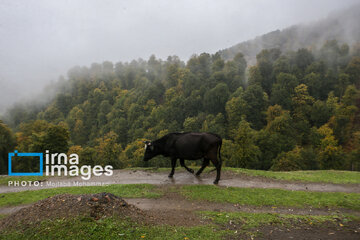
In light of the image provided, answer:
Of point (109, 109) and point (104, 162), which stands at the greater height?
point (109, 109)

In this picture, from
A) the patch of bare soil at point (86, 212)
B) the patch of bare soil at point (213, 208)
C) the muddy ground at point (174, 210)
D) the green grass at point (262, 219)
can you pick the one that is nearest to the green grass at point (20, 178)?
the muddy ground at point (174, 210)

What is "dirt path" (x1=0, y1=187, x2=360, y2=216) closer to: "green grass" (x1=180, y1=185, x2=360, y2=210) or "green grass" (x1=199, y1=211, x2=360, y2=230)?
"green grass" (x1=180, y1=185, x2=360, y2=210)

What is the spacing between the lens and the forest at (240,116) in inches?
2007

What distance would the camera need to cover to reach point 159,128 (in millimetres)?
91625

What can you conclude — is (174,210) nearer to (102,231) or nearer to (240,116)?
(102,231)

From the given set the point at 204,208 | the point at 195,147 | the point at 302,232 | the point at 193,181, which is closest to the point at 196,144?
the point at 195,147

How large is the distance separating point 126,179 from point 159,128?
76.8 m

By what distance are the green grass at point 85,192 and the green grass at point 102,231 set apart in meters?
3.98

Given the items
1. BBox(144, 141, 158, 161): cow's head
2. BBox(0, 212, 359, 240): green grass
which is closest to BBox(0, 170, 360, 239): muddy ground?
BBox(0, 212, 359, 240): green grass

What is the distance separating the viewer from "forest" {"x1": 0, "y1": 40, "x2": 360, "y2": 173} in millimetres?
50969

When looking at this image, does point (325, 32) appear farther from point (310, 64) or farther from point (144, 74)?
point (144, 74)

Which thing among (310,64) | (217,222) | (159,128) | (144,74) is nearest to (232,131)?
(159,128)

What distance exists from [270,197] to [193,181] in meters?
4.28

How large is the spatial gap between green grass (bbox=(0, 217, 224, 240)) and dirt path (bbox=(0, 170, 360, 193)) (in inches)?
231
